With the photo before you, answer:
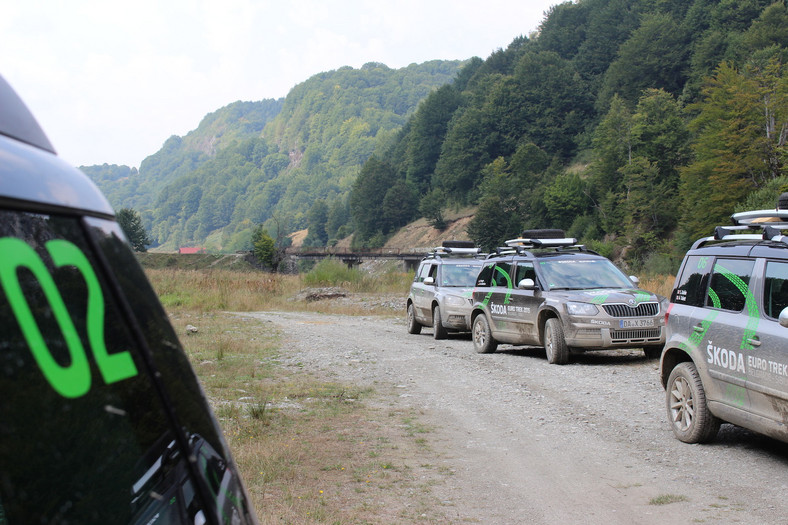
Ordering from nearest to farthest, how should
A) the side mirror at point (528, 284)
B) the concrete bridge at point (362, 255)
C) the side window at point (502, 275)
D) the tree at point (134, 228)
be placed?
the side mirror at point (528, 284)
the side window at point (502, 275)
the tree at point (134, 228)
the concrete bridge at point (362, 255)

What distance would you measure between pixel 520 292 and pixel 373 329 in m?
8.44

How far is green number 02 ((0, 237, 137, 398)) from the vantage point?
3.98 ft

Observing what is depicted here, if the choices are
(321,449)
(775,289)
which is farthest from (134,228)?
(775,289)

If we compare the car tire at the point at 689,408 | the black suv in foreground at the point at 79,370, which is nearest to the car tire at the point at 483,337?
the car tire at the point at 689,408

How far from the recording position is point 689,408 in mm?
6902

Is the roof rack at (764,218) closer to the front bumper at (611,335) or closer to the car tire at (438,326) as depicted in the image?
the front bumper at (611,335)

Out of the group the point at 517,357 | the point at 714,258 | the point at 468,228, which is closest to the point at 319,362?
the point at 517,357

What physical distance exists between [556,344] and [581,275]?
160cm

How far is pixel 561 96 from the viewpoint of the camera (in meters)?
117

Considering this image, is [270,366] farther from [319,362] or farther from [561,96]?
[561,96]

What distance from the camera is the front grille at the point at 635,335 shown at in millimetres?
11984

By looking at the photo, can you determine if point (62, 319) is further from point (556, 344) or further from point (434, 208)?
point (434, 208)

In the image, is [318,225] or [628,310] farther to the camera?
[318,225]

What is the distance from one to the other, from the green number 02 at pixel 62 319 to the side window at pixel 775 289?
575cm
